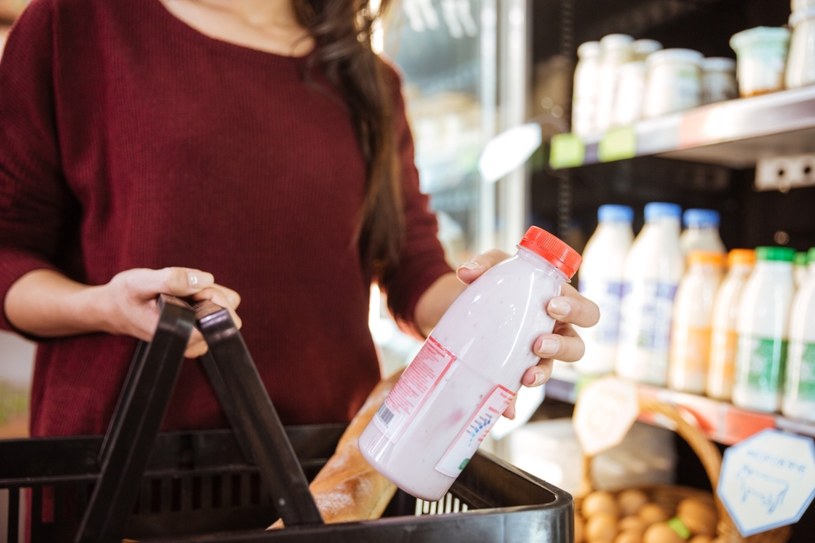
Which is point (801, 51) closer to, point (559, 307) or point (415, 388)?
point (559, 307)

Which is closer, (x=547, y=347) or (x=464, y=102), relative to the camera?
(x=547, y=347)

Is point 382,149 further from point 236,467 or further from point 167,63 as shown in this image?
point 236,467

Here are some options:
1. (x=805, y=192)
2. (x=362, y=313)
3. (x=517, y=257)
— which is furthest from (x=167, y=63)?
(x=805, y=192)

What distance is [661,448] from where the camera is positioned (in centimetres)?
172

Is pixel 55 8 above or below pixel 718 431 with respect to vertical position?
above

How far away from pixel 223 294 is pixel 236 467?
281 millimetres

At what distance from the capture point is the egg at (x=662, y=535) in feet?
4.28

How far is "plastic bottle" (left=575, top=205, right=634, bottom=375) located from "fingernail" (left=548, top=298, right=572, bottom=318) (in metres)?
0.86

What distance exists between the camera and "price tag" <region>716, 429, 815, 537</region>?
99cm

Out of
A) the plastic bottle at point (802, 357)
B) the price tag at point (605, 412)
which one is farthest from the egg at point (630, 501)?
the plastic bottle at point (802, 357)

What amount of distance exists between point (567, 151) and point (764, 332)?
1.99ft

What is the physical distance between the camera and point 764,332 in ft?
4.03

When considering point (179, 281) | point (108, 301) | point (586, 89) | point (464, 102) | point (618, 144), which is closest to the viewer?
point (179, 281)

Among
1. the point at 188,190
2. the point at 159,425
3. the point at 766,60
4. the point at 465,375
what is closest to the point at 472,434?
the point at 465,375
